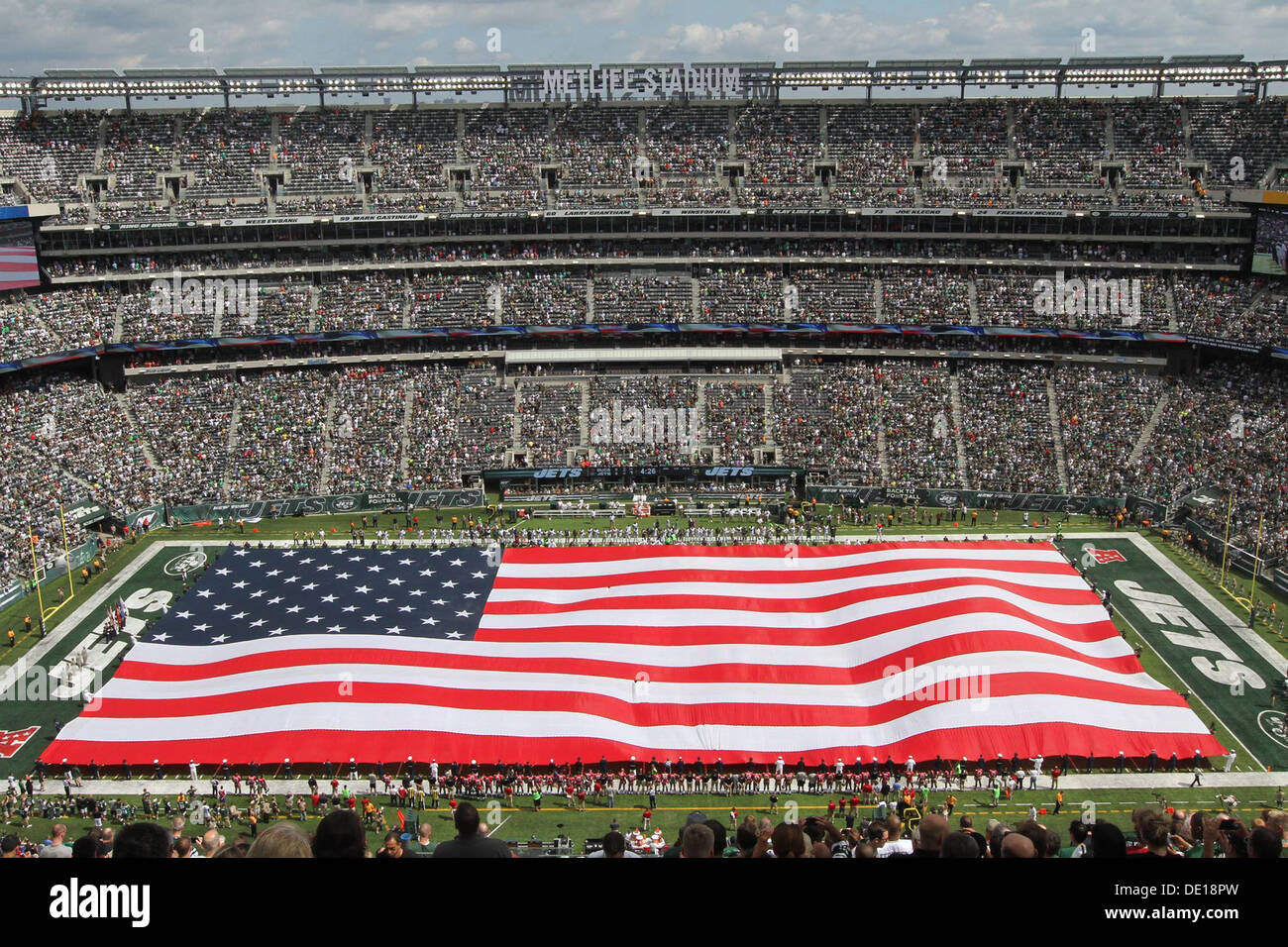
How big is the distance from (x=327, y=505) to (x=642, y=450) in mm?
17694

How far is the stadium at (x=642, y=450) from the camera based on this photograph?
103 feet

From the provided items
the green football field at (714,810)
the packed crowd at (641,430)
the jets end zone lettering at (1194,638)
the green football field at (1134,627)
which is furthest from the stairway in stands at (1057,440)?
the green football field at (714,810)

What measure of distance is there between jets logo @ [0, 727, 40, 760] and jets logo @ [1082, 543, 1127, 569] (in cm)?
4234

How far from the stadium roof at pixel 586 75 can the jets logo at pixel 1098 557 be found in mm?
39639

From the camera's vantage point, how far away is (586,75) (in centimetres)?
7356

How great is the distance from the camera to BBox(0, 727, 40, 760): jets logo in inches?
1302

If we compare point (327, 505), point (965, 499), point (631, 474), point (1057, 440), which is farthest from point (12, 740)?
point (1057, 440)

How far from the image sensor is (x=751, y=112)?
7425 centimetres

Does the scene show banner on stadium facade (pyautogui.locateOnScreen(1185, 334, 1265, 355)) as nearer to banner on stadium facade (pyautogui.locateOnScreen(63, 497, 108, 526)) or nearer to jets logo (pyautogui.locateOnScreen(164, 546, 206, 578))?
jets logo (pyautogui.locateOnScreen(164, 546, 206, 578))

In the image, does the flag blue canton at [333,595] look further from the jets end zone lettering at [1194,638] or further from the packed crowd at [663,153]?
the packed crowd at [663,153]

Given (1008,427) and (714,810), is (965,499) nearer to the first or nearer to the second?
(1008,427)
